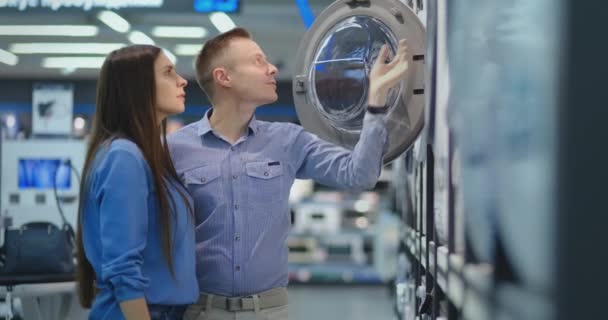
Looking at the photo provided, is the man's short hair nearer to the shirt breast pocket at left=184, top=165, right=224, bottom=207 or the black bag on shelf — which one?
the shirt breast pocket at left=184, top=165, right=224, bottom=207

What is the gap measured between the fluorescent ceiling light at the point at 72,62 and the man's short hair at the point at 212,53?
901 centimetres

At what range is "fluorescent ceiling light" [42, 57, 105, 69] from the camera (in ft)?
36.6

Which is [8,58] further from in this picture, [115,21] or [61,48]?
[115,21]

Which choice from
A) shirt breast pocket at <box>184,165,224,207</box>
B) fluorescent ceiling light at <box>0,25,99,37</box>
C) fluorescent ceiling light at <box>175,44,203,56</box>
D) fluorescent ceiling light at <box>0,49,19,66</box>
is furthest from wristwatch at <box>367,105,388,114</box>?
fluorescent ceiling light at <box>0,49,19,66</box>

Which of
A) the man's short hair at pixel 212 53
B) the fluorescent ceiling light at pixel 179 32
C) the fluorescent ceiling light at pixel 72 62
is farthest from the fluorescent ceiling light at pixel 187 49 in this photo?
the man's short hair at pixel 212 53

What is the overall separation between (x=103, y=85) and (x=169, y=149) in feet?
0.91

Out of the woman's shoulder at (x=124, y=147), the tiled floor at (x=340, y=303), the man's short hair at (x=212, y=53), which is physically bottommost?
the tiled floor at (x=340, y=303)

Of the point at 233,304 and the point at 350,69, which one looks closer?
the point at 233,304

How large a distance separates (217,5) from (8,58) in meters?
7.11

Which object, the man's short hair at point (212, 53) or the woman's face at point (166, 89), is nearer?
the woman's face at point (166, 89)

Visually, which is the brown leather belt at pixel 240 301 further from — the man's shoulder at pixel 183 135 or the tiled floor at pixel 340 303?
the tiled floor at pixel 340 303

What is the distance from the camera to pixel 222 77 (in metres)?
2.21

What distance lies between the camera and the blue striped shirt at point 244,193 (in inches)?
81.5

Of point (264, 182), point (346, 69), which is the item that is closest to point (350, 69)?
point (346, 69)
